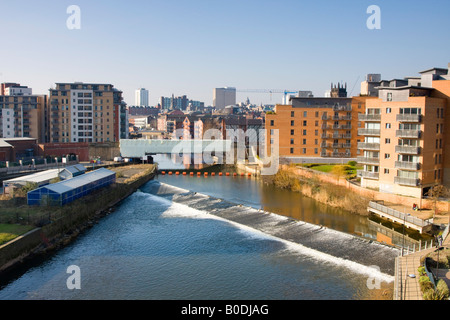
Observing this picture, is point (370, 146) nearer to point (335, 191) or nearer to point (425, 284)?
point (335, 191)

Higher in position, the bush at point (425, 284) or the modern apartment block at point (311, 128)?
the modern apartment block at point (311, 128)

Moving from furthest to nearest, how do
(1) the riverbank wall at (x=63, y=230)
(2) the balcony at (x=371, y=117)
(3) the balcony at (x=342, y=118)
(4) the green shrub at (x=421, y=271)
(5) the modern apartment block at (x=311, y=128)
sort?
(5) the modern apartment block at (x=311, y=128) → (3) the balcony at (x=342, y=118) → (2) the balcony at (x=371, y=117) → (1) the riverbank wall at (x=63, y=230) → (4) the green shrub at (x=421, y=271)

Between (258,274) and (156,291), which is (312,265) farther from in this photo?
(156,291)

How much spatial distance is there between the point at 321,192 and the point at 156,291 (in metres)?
20.4

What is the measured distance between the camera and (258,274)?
18.2 metres

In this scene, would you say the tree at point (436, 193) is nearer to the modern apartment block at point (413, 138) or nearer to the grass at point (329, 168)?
the modern apartment block at point (413, 138)

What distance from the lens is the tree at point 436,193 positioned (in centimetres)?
2579

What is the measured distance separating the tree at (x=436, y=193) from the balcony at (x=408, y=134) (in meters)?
3.49

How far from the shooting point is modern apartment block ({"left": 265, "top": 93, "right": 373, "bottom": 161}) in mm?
45406

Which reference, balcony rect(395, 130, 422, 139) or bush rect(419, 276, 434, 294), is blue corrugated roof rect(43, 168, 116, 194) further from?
balcony rect(395, 130, 422, 139)

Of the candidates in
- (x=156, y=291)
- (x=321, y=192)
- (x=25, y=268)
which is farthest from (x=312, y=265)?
(x=321, y=192)

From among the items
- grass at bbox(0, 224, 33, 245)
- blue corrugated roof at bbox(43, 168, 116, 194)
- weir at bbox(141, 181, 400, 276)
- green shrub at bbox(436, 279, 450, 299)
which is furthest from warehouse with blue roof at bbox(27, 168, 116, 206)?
green shrub at bbox(436, 279, 450, 299)

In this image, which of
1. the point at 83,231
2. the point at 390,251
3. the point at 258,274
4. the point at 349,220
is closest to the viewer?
the point at 258,274

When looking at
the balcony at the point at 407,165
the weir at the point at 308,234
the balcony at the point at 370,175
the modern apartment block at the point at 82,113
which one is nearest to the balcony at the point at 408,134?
the balcony at the point at 407,165
